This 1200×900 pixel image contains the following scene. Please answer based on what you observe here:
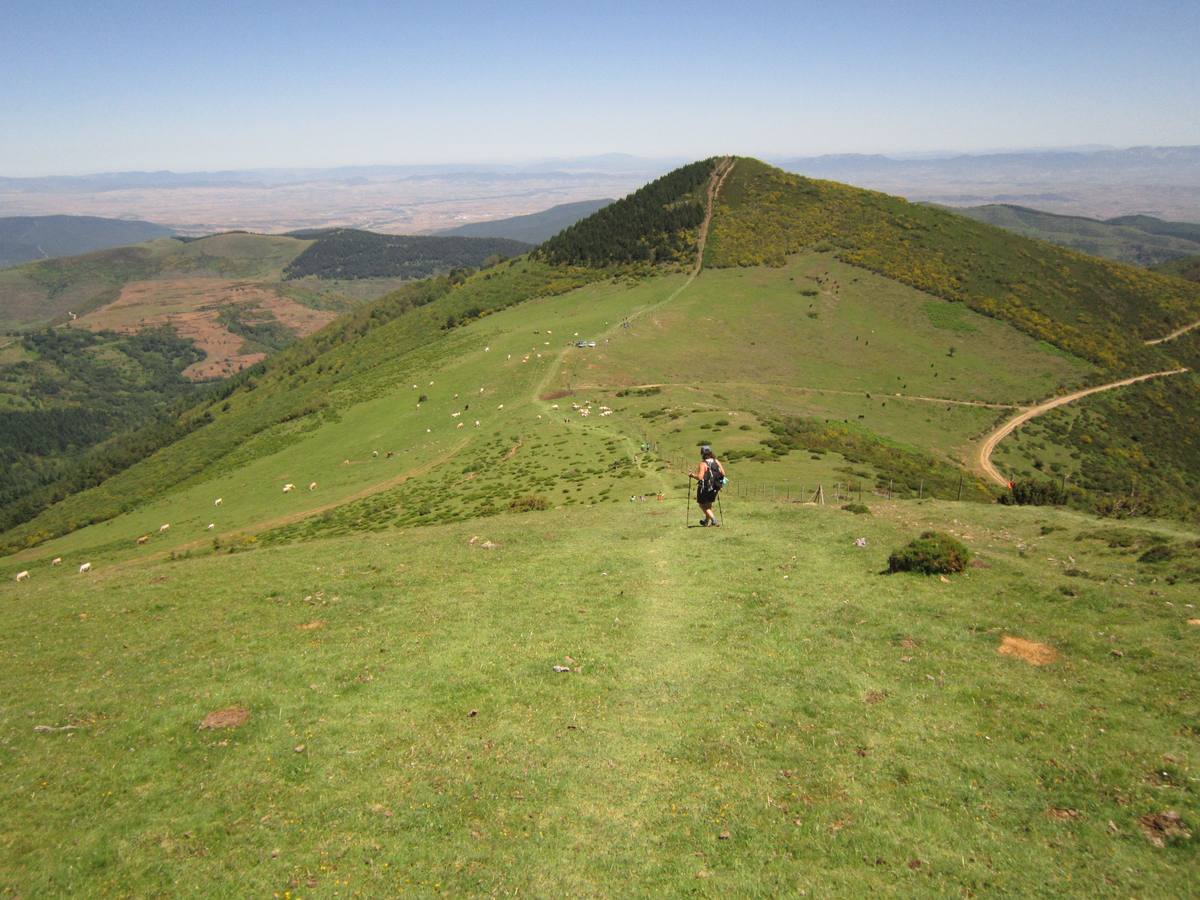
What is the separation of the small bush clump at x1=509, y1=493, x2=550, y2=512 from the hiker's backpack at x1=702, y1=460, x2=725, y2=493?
13.7m

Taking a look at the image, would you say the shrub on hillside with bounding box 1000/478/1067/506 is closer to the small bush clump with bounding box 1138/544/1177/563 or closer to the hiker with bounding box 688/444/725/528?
the small bush clump with bounding box 1138/544/1177/563

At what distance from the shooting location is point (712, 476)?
73.4 feet

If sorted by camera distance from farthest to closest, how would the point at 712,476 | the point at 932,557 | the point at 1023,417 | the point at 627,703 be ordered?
1. the point at 1023,417
2. the point at 712,476
3. the point at 932,557
4. the point at 627,703

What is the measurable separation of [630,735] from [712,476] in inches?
442

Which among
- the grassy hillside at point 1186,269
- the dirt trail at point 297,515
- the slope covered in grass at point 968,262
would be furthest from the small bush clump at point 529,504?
the grassy hillside at point 1186,269

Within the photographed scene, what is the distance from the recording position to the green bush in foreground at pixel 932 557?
1933 centimetres

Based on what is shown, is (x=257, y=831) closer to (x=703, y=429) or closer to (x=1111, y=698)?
(x=1111, y=698)

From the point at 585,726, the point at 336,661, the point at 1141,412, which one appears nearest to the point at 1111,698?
the point at 585,726

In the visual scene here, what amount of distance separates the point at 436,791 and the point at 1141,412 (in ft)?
288

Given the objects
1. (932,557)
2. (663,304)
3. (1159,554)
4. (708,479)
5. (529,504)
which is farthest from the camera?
(663,304)

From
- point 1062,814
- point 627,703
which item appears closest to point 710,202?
point 627,703

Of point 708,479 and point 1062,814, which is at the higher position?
point 708,479

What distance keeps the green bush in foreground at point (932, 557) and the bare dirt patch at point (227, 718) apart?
18562mm

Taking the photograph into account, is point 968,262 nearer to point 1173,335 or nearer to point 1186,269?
point 1173,335
